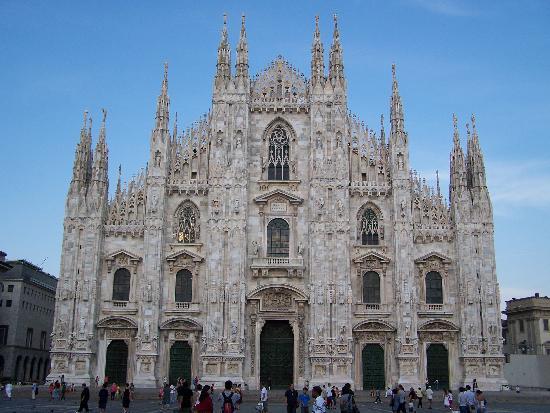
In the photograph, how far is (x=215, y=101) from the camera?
4559cm

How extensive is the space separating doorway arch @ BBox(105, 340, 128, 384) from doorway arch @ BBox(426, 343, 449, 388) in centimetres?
1888

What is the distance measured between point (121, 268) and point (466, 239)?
2213cm

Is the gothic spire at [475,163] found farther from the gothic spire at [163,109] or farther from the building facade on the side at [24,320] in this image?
the building facade on the side at [24,320]

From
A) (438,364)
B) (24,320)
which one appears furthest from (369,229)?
(24,320)

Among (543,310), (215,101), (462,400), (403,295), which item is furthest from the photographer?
(543,310)

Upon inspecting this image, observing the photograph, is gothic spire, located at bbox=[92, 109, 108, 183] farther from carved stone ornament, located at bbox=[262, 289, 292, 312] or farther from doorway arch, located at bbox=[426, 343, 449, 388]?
doorway arch, located at bbox=[426, 343, 449, 388]

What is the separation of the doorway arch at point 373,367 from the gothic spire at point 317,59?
59.2 ft

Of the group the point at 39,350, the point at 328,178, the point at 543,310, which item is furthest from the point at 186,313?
the point at 543,310

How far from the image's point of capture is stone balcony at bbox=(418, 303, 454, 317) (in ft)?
140

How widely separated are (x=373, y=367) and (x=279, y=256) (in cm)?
909

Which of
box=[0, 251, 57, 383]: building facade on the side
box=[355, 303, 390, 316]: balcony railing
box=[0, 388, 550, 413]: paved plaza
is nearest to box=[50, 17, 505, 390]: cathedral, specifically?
box=[355, 303, 390, 316]: balcony railing

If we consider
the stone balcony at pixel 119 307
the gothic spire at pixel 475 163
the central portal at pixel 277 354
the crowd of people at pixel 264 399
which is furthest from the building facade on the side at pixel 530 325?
the stone balcony at pixel 119 307

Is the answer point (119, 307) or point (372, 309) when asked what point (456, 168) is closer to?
point (372, 309)

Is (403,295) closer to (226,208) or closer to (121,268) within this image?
(226,208)
